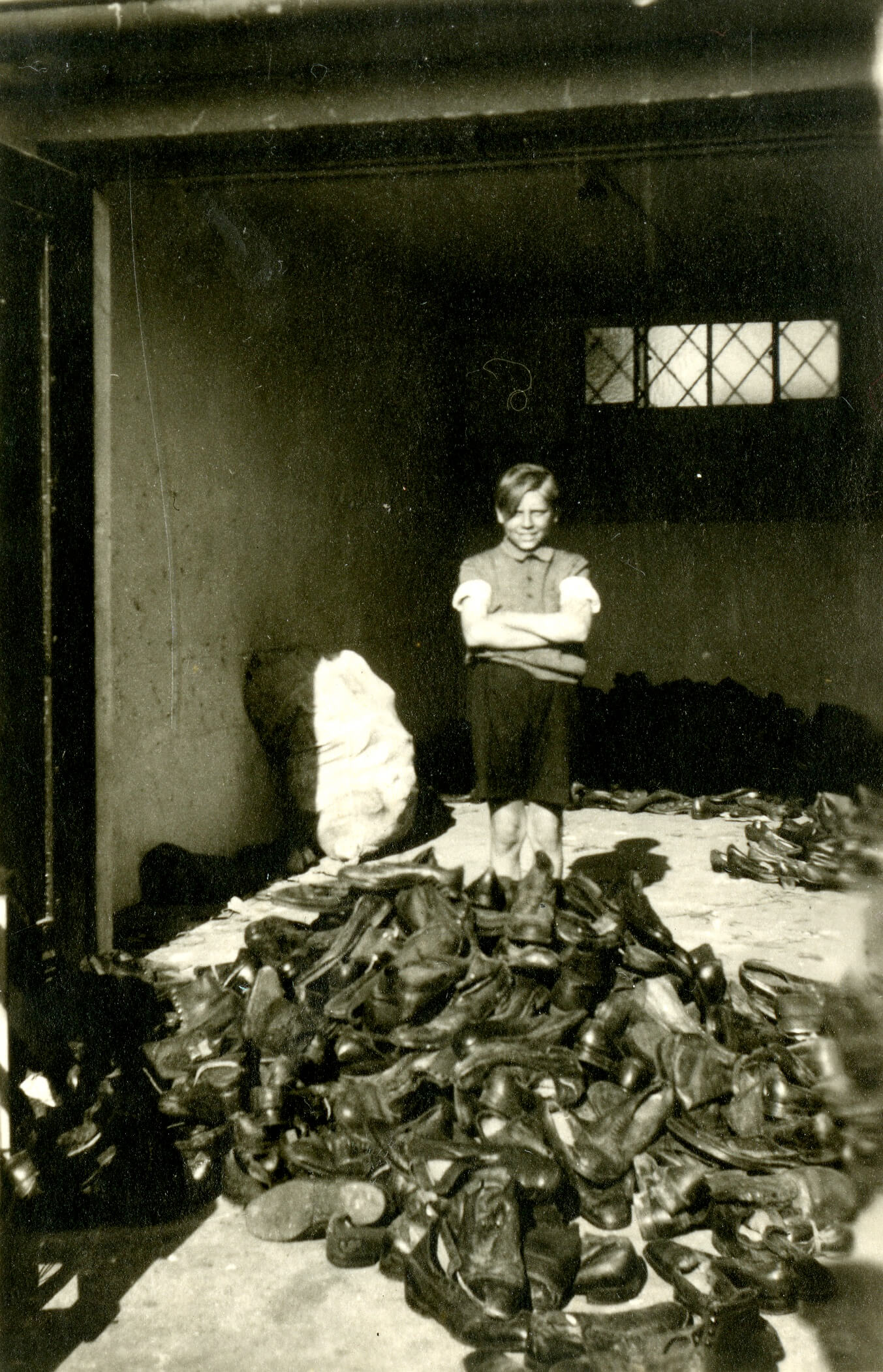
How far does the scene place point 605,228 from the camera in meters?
9.40

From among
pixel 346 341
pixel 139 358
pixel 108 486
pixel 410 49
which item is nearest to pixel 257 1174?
pixel 108 486

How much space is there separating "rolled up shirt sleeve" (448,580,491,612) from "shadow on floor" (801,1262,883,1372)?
9.51 ft

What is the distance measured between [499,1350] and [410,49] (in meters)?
3.37

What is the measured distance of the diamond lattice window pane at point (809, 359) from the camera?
1133 cm

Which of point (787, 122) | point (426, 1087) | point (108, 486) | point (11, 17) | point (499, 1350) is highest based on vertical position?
point (11, 17)

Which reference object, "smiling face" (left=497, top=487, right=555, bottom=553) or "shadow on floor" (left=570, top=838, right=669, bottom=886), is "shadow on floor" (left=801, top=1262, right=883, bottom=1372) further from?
"shadow on floor" (left=570, top=838, right=669, bottom=886)

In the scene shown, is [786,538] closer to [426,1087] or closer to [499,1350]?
[426,1087]

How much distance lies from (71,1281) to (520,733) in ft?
9.31

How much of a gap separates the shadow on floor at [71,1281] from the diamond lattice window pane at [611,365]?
32.1 feet

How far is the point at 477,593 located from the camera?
5.12 m

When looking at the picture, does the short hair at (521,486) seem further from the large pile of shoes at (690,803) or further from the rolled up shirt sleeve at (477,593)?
the large pile of shoes at (690,803)

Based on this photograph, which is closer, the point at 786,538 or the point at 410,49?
the point at 410,49

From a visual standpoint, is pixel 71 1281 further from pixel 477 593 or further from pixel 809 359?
pixel 809 359

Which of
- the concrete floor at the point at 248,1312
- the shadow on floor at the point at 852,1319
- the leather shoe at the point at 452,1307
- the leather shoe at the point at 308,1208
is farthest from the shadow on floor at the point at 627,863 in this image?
the leather shoe at the point at 452,1307
